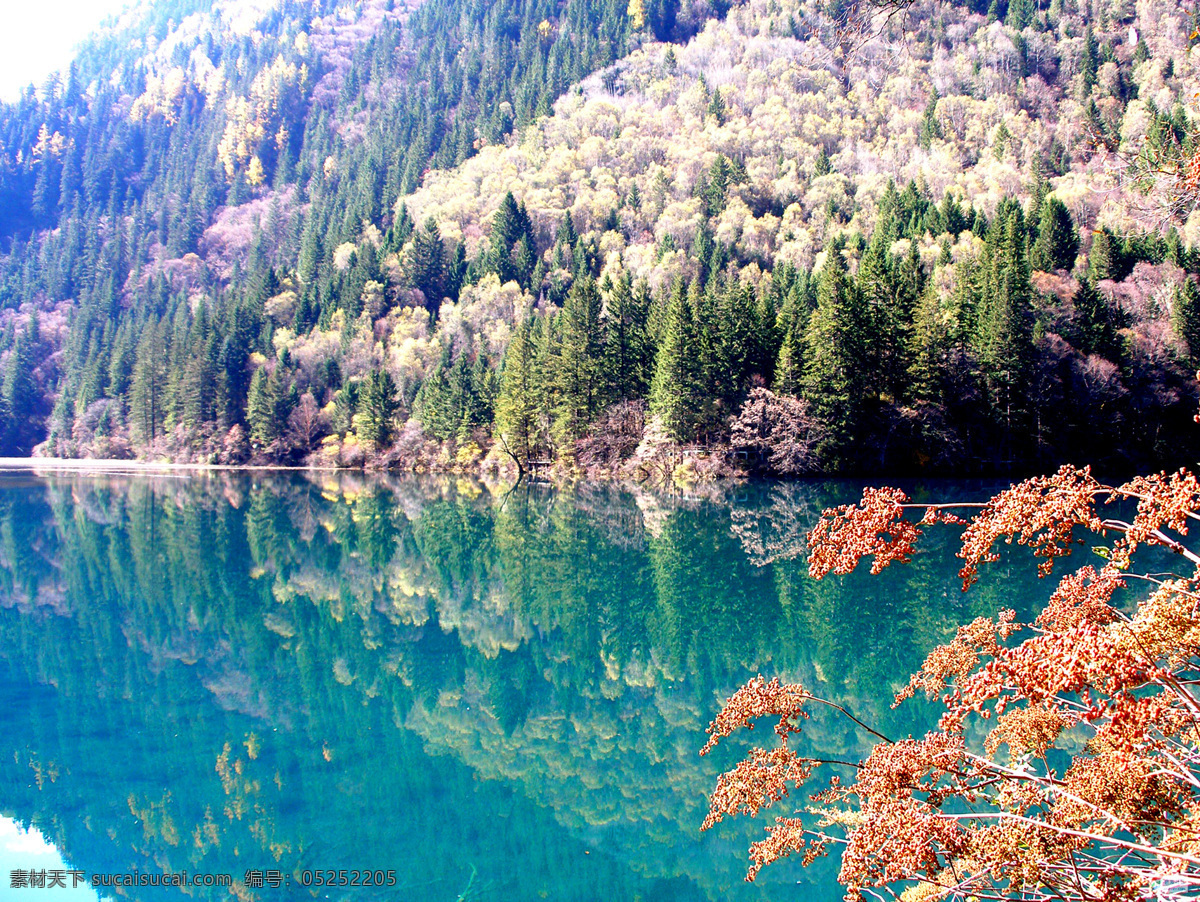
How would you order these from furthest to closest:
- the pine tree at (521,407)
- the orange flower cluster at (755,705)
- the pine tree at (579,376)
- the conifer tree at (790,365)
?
the pine tree at (521,407) → the pine tree at (579,376) → the conifer tree at (790,365) → the orange flower cluster at (755,705)

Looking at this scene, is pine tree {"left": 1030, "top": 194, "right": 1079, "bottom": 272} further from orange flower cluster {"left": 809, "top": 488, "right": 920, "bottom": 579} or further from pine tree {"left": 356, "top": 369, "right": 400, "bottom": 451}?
orange flower cluster {"left": 809, "top": 488, "right": 920, "bottom": 579}

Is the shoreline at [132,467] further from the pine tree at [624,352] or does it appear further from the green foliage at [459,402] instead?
the pine tree at [624,352]

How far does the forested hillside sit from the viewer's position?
5231 cm

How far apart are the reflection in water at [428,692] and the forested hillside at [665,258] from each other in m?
8.88

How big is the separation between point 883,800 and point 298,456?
276 ft

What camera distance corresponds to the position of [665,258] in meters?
92.2

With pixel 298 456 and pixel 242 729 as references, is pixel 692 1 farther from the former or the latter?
pixel 242 729

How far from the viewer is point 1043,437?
52.4m

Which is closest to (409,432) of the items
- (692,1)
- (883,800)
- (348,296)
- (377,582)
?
(348,296)

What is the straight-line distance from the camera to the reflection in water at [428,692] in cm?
958

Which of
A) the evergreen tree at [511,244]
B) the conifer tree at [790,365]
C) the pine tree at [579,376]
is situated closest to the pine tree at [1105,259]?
the conifer tree at [790,365]

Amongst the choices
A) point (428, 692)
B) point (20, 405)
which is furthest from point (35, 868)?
point (20, 405)

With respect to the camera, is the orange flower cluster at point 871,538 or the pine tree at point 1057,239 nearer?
the orange flower cluster at point 871,538

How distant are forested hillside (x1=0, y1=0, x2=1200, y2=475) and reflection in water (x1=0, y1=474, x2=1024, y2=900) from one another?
8.88 metres
